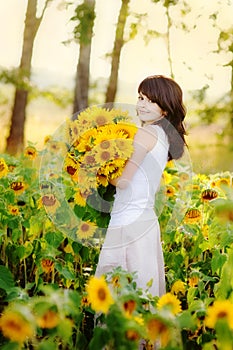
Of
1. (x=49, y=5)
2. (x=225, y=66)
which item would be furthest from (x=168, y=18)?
(x=49, y=5)

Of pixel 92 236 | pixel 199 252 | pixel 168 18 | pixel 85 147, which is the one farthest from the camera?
pixel 168 18

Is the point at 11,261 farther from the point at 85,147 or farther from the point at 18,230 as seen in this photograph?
the point at 85,147

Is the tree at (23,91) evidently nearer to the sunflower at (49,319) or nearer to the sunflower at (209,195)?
the sunflower at (209,195)

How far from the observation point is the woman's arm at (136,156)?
2523 millimetres

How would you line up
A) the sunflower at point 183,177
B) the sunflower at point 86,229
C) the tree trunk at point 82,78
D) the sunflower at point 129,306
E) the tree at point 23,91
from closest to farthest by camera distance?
the sunflower at point 129,306
the sunflower at point 86,229
the sunflower at point 183,177
the tree trunk at point 82,78
the tree at point 23,91

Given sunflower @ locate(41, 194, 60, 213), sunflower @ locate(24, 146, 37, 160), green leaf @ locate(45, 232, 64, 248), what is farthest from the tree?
green leaf @ locate(45, 232, 64, 248)

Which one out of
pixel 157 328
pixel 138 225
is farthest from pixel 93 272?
pixel 157 328

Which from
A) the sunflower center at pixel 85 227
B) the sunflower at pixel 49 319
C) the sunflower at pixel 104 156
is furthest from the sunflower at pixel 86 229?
the sunflower at pixel 49 319

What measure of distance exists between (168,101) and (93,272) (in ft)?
3.61

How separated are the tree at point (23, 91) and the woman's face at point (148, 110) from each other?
227 inches

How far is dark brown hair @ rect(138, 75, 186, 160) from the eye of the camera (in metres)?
2.70

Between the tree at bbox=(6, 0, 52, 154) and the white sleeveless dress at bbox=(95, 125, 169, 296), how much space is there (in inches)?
231

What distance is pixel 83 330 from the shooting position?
9.61 ft

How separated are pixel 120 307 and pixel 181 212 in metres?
2.00
